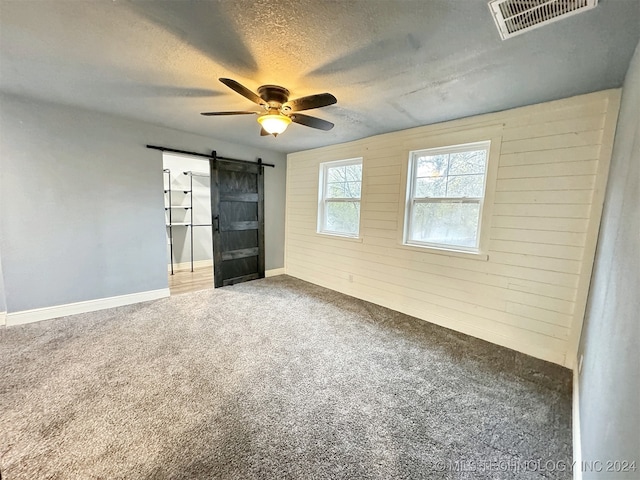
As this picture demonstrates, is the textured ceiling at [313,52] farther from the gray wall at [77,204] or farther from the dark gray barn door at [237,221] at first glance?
the dark gray barn door at [237,221]

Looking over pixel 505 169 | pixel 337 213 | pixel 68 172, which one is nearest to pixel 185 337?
pixel 68 172

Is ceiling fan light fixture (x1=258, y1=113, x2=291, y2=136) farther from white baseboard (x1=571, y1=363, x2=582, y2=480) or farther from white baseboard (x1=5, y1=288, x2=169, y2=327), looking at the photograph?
white baseboard (x1=5, y1=288, x2=169, y2=327)

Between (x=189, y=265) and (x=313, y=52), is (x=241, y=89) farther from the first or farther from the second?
(x=189, y=265)

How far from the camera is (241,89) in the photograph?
5.88 ft

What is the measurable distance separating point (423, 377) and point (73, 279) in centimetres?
401

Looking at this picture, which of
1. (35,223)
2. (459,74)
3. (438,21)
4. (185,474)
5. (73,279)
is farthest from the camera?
(73,279)

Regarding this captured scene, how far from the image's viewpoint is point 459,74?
6.37 ft

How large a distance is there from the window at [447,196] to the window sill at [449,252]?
0.17ft

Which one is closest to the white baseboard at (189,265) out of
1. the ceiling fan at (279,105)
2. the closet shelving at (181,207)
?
the closet shelving at (181,207)

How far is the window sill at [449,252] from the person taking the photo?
8.97 ft

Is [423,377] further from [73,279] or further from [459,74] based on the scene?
[73,279]

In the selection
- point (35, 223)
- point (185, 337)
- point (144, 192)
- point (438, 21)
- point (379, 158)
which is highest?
point (438, 21)

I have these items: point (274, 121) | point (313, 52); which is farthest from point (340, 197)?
point (313, 52)

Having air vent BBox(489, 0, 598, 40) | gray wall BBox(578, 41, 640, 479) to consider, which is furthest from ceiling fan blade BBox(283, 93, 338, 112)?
gray wall BBox(578, 41, 640, 479)
